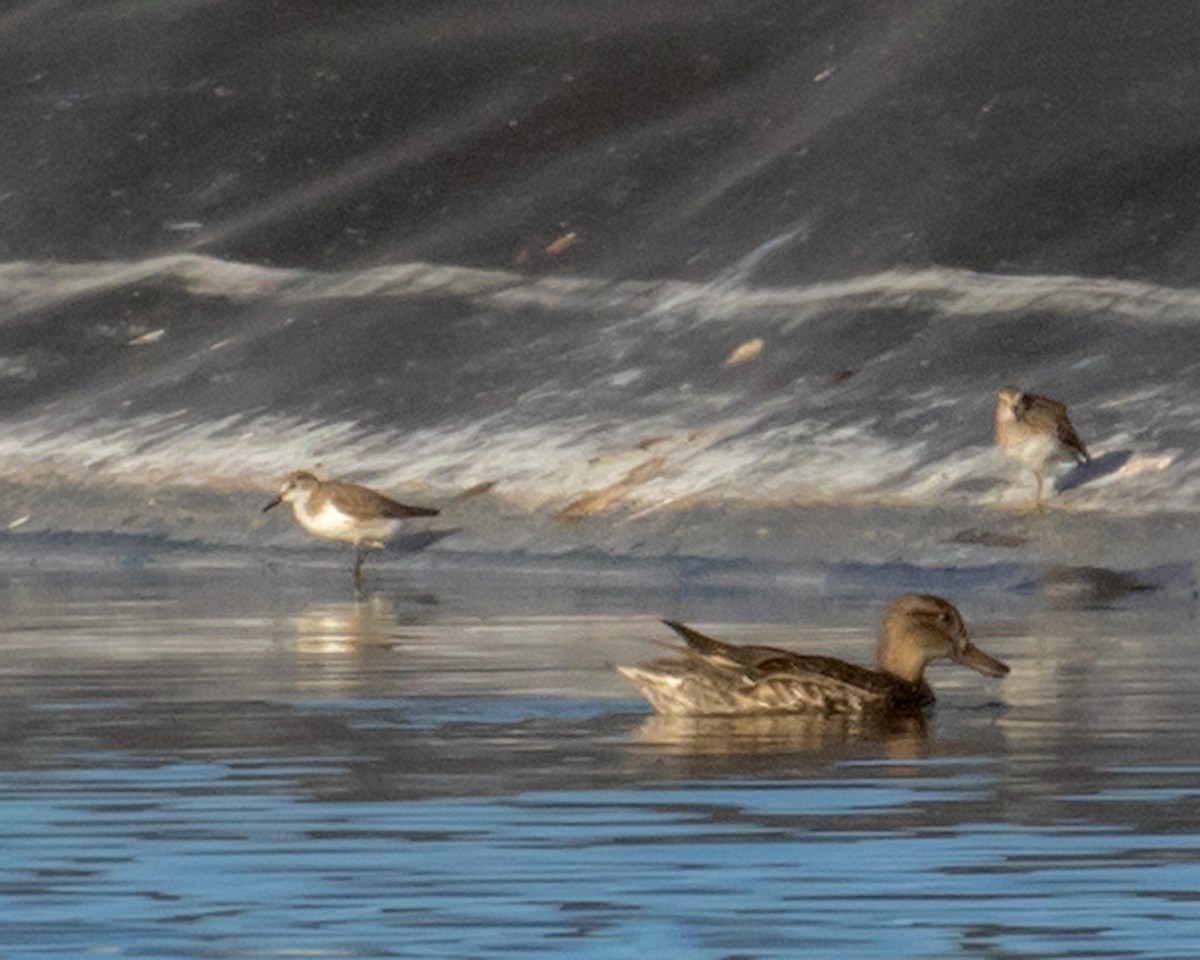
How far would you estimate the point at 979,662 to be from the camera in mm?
17969

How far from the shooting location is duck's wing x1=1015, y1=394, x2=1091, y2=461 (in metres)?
30.1

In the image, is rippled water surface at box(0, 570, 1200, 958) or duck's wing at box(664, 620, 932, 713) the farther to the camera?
duck's wing at box(664, 620, 932, 713)

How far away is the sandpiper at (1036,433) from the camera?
30.0 m

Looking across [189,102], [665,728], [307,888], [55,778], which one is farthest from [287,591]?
[189,102]

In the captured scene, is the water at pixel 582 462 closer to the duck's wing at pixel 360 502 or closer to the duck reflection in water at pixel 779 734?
the duck reflection in water at pixel 779 734

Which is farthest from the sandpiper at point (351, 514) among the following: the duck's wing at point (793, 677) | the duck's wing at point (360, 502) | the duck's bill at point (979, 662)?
the duck's wing at point (793, 677)

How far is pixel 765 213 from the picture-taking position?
4419 centimetres

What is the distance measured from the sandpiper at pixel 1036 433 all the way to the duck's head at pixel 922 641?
11.7 meters

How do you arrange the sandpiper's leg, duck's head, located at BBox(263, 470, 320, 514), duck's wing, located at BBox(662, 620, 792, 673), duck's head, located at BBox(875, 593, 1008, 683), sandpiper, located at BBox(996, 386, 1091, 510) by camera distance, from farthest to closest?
duck's head, located at BBox(263, 470, 320, 514) → sandpiper, located at BBox(996, 386, 1091, 510) → the sandpiper's leg → duck's head, located at BBox(875, 593, 1008, 683) → duck's wing, located at BBox(662, 620, 792, 673)

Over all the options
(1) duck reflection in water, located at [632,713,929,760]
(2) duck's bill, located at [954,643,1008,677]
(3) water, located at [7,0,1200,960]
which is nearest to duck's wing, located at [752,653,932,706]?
(1) duck reflection in water, located at [632,713,929,760]

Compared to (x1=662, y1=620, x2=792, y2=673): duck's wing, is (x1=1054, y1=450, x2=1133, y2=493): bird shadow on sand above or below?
above

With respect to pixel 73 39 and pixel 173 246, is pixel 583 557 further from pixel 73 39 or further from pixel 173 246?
pixel 73 39

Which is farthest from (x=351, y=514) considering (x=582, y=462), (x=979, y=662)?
(x=979, y=662)

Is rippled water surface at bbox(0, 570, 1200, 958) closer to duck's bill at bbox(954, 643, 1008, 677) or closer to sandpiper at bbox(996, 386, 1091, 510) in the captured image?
duck's bill at bbox(954, 643, 1008, 677)
